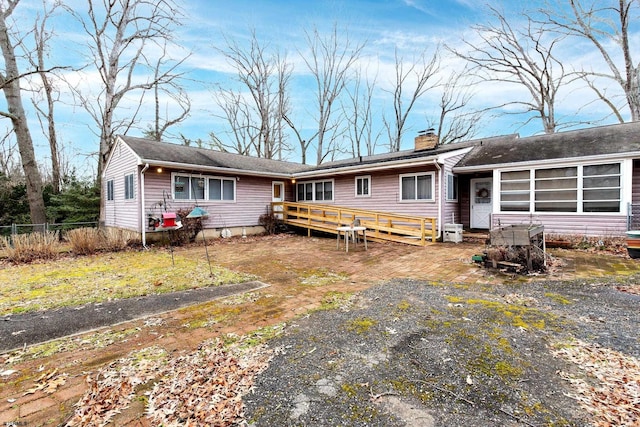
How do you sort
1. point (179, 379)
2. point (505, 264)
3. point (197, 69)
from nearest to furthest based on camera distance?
point (179, 379)
point (505, 264)
point (197, 69)

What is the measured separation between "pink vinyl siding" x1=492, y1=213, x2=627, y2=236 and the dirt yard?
16.0 feet

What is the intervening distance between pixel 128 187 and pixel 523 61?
24.4 metres

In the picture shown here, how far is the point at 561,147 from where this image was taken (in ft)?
31.9

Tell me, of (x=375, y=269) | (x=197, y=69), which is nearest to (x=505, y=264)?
(x=375, y=269)

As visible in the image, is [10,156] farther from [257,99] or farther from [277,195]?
[277,195]

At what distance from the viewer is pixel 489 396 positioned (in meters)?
2.16

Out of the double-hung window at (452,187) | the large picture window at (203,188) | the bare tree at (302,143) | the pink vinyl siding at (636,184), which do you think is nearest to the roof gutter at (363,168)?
the double-hung window at (452,187)

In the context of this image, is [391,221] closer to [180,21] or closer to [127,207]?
[127,207]

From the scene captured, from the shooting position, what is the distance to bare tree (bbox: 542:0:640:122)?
50.3ft

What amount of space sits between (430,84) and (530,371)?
87.1ft

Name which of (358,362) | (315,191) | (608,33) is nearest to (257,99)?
(315,191)

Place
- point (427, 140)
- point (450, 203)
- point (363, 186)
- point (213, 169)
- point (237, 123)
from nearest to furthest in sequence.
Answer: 1. point (450, 203)
2. point (213, 169)
3. point (363, 186)
4. point (427, 140)
5. point (237, 123)

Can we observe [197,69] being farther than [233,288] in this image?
Yes

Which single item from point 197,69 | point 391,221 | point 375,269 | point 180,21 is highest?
point 180,21
